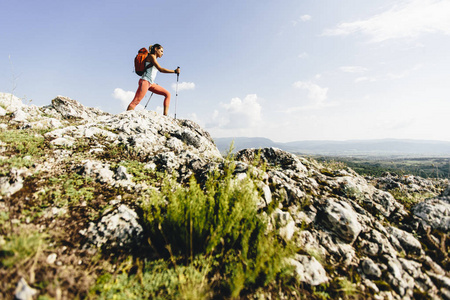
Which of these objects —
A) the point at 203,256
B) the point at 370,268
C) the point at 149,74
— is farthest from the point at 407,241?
the point at 149,74

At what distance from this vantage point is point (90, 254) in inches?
114

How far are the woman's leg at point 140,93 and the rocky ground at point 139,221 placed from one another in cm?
267

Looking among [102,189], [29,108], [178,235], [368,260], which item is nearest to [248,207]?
[178,235]

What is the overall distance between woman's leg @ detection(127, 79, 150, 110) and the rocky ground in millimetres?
2674

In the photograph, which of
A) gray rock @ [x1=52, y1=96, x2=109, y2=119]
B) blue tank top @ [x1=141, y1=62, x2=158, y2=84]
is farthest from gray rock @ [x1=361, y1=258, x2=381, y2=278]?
gray rock @ [x1=52, y1=96, x2=109, y2=119]

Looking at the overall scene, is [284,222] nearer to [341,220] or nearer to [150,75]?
[341,220]

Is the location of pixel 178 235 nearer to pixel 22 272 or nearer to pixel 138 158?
pixel 22 272

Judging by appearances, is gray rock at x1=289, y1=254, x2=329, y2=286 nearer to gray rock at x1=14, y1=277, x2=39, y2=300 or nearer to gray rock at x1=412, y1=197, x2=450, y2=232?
gray rock at x1=14, y1=277, x2=39, y2=300

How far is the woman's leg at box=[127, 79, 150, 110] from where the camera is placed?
8.25 metres

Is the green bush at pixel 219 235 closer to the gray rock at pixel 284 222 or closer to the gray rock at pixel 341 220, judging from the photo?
the gray rock at pixel 284 222

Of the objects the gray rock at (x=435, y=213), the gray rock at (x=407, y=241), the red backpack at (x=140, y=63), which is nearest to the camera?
the gray rock at (x=407, y=241)

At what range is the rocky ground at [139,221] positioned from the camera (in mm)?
2629

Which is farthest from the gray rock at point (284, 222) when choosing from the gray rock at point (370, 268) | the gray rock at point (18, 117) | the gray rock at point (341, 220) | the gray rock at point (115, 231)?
the gray rock at point (18, 117)

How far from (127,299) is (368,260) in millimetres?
4064
